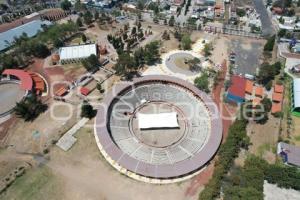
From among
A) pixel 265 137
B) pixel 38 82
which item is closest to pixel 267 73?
pixel 265 137

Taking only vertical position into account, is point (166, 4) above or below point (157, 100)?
above

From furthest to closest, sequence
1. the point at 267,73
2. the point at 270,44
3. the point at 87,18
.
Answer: the point at 87,18, the point at 270,44, the point at 267,73

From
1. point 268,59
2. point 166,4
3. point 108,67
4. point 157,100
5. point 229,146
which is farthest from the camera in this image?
point 166,4

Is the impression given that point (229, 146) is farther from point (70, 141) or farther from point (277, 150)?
point (70, 141)

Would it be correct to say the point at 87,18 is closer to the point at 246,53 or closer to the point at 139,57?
the point at 139,57

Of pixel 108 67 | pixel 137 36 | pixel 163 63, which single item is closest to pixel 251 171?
pixel 163 63

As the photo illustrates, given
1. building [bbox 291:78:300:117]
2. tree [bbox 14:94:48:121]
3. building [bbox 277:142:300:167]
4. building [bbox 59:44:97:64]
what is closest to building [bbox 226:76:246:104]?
building [bbox 291:78:300:117]

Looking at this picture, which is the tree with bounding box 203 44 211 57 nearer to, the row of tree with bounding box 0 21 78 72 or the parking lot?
the parking lot
